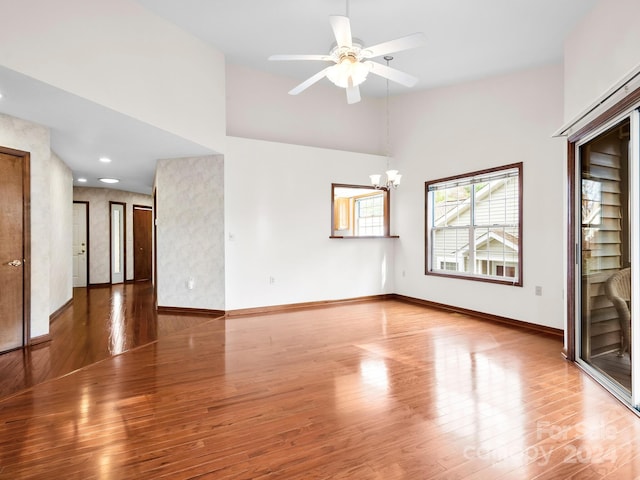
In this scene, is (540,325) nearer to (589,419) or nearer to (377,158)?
(589,419)

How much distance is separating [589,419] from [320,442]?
1.78 metres

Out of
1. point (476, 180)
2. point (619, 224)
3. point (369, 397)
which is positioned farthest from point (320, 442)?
point (476, 180)

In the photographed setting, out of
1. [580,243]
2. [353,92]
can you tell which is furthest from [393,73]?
[580,243]

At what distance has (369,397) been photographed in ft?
8.75

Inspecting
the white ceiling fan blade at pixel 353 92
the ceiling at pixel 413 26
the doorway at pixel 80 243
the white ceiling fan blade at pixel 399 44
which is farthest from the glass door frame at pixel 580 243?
the doorway at pixel 80 243

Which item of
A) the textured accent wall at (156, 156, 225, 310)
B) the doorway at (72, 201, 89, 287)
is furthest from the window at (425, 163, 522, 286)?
the doorway at (72, 201, 89, 287)

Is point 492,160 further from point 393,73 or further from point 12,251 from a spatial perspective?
point 12,251

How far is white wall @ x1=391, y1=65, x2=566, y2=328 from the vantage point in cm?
443

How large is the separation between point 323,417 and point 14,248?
3.80 m

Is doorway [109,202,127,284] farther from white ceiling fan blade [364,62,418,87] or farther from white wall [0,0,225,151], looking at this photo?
white ceiling fan blade [364,62,418,87]

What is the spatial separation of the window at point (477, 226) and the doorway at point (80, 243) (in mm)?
7872

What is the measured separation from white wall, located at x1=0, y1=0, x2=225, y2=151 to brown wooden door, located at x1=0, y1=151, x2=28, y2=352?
55.3 inches

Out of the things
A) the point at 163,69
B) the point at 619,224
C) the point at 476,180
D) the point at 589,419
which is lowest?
the point at 589,419

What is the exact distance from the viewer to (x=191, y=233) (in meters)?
5.63
